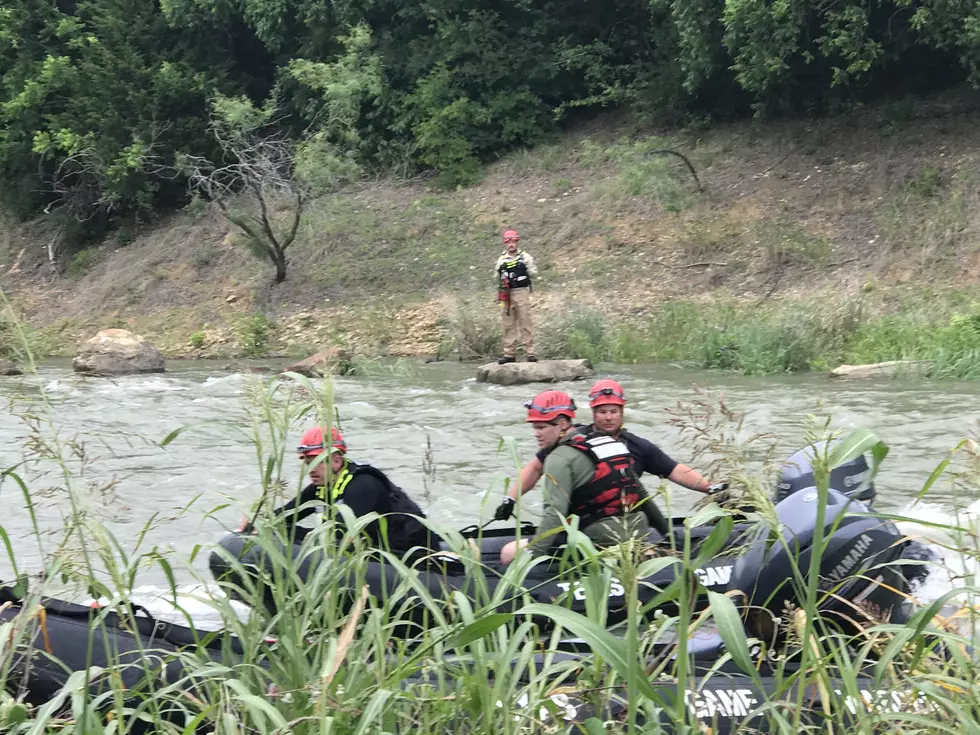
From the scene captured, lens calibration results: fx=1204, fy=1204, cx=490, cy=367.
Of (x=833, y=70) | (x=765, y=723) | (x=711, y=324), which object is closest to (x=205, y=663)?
(x=765, y=723)

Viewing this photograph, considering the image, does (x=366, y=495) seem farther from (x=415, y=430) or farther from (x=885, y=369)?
(x=885, y=369)

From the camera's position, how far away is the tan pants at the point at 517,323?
1648 centimetres

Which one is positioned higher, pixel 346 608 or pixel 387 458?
pixel 346 608

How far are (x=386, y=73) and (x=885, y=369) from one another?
17.3 meters

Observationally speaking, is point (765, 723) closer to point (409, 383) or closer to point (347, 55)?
point (409, 383)

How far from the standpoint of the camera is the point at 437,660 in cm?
295

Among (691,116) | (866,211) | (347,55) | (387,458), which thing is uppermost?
(347,55)

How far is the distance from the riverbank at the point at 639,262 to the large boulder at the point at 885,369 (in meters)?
0.33

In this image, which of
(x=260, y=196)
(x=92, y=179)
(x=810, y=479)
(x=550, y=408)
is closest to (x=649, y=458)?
(x=550, y=408)

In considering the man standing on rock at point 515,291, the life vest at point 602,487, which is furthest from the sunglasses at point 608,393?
the man standing on rock at point 515,291

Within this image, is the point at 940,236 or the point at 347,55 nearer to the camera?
the point at 940,236

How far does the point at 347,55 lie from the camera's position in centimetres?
2839

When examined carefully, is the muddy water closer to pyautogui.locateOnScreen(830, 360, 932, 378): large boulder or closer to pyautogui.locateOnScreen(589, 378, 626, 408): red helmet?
pyautogui.locateOnScreen(830, 360, 932, 378): large boulder

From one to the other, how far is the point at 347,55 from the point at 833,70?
11692 millimetres
